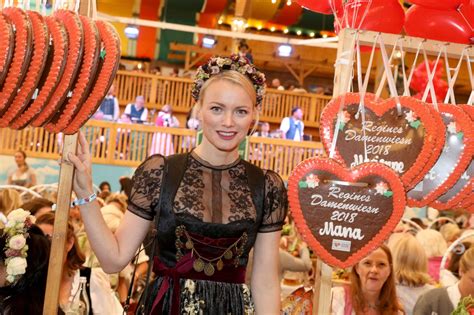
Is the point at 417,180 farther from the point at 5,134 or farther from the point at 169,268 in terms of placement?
the point at 5,134

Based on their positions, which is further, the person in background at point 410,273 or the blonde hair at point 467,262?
the person in background at point 410,273

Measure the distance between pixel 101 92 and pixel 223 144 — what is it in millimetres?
344

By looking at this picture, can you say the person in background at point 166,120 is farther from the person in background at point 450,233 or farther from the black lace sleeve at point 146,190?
the black lace sleeve at point 146,190

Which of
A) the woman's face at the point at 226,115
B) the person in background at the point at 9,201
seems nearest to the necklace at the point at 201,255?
the woman's face at the point at 226,115

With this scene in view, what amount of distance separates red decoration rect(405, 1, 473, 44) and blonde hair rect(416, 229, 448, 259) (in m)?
3.97

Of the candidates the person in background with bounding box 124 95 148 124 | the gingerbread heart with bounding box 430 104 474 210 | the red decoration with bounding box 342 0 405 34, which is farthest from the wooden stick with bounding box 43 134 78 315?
the person in background with bounding box 124 95 148 124

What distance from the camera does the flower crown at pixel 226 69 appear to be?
2.02m

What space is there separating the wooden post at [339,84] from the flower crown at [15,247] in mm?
932

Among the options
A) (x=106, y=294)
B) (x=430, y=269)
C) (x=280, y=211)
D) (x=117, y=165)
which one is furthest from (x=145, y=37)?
(x=280, y=211)

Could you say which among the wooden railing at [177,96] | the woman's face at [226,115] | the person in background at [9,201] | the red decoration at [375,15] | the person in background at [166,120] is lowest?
the person in background at [9,201]

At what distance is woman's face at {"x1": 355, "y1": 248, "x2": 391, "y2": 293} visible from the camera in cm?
340

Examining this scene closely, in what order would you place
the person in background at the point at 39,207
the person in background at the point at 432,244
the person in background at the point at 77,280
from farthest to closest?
the person in background at the point at 432,244 < the person in background at the point at 39,207 < the person in background at the point at 77,280

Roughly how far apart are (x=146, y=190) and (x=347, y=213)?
62cm

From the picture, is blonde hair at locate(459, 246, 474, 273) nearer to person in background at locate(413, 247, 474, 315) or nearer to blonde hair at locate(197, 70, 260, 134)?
person in background at locate(413, 247, 474, 315)
